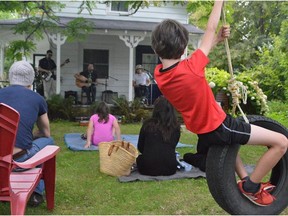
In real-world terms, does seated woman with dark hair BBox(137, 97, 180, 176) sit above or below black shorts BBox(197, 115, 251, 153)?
below

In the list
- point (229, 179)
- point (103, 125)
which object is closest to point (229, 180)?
point (229, 179)

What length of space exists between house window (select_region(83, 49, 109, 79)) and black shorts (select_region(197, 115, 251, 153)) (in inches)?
519

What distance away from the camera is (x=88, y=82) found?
14.4 metres

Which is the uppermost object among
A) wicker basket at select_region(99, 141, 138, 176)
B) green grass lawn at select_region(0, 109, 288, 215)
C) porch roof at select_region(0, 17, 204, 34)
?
porch roof at select_region(0, 17, 204, 34)

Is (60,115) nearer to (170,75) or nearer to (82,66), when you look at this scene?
(82,66)

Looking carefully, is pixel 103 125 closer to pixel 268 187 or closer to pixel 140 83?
pixel 268 187

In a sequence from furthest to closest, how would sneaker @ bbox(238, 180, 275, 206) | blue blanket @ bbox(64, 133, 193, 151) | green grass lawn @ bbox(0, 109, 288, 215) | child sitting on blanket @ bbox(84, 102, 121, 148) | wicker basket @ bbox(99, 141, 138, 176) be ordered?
blue blanket @ bbox(64, 133, 193, 151) < child sitting on blanket @ bbox(84, 102, 121, 148) < wicker basket @ bbox(99, 141, 138, 176) < green grass lawn @ bbox(0, 109, 288, 215) < sneaker @ bbox(238, 180, 275, 206)

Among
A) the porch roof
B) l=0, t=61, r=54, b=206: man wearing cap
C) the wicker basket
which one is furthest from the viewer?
the porch roof

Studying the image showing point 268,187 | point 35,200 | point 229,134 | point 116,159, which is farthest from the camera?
point 116,159

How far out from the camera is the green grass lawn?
4.28 meters

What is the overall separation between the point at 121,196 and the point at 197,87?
2.42m

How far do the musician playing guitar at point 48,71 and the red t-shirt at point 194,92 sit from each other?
1179 centimetres

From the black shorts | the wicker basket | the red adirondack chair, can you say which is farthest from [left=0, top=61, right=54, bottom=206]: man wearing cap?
the black shorts

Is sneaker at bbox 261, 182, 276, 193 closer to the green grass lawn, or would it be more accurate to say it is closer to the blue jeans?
the green grass lawn
